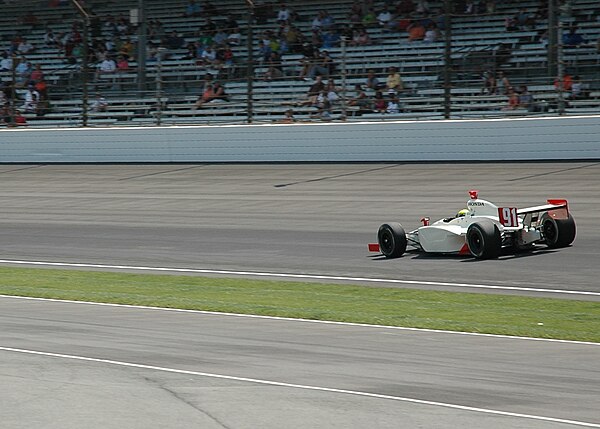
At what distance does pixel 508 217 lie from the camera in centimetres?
1269

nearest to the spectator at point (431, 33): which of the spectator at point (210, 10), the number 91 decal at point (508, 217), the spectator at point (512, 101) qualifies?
the spectator at point (512, 101)

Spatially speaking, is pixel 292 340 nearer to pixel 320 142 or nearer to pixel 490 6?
pixel 320 142

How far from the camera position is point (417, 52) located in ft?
84.8

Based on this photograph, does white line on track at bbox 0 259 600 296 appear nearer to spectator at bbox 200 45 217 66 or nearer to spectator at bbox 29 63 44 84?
spectator at bbox 200 45 217 66

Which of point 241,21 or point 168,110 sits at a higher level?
point 241,21

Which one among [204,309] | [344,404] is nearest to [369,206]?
[204,309]

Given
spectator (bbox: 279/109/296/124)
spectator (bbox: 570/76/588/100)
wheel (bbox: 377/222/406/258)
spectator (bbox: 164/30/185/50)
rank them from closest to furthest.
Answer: wheel (bbox: 377/222/406/258) < spectator (bbox: 570/76/588/100) < spectator (bbox: 279/109/296/124) < spectator (bbox: 164/30/185/50)

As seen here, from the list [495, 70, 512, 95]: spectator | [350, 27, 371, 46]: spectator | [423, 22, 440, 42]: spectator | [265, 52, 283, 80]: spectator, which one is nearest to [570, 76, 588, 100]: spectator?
[495, 70, 512, 95]: spectator

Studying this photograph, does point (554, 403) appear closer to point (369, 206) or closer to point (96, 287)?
point (96, 287)

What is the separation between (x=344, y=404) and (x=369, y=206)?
1188 centimetres

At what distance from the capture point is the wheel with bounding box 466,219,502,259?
1253 cm

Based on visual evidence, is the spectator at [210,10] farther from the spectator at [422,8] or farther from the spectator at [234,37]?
the spectator at [422,8]

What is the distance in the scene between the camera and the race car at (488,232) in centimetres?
1263

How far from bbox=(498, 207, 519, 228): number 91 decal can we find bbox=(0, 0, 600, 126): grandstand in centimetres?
839
